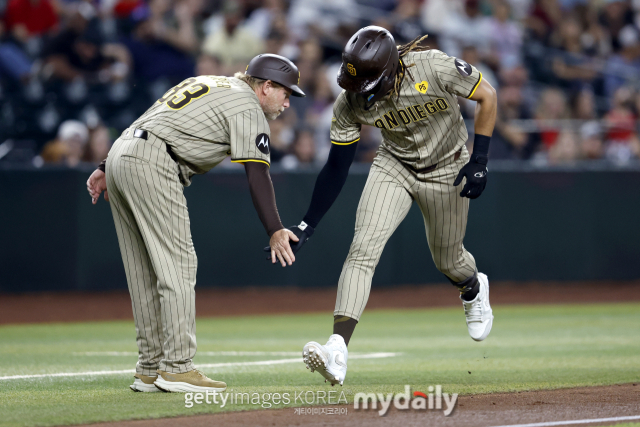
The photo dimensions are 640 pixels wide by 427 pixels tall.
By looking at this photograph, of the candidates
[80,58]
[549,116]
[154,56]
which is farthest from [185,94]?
[549,116]

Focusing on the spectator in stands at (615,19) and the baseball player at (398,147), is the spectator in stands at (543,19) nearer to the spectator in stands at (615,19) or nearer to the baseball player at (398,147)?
the spectator in stands at (615,19)

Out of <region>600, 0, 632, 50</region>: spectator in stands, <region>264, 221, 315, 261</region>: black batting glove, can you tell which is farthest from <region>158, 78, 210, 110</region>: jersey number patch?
<region>600, 0, 632, 50</region>: spectator in stands

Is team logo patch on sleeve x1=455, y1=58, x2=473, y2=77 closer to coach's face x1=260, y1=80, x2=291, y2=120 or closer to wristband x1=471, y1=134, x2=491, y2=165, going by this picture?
wristband x1=471, y1=134, x2=491, y2=165

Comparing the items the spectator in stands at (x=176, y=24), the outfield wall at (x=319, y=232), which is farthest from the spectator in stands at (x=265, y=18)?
the outfield wall at (x=319, y=232)

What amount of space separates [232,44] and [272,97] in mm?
8277

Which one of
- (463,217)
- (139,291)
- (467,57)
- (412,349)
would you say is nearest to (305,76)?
(467,57)

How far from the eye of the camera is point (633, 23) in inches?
648

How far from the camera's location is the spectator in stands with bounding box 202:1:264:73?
495 inches

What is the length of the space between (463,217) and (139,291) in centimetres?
211

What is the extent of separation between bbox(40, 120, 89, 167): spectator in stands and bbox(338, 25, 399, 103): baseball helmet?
700 centimetres

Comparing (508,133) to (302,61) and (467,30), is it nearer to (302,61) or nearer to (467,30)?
(467,30)

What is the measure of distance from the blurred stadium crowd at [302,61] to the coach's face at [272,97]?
6.70 metres

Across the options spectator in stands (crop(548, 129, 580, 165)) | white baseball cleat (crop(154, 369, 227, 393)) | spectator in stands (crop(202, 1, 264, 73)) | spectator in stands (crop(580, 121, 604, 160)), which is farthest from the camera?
spectator in stands (crop(580, 121, 604, 160))

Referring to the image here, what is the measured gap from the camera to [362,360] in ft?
20.7
